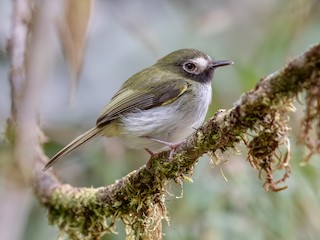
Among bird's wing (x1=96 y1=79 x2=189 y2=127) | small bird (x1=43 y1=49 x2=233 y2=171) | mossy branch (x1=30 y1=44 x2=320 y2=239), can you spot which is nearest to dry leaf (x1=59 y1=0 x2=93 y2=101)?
mossy branch (x1=30 y1=44 x2=320 y2=239)

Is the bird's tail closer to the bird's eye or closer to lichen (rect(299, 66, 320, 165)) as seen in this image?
the bird's eye

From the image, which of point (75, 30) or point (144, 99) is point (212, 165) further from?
point (144, 99)

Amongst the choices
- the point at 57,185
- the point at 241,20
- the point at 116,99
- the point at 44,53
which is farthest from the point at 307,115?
the point at 241,20

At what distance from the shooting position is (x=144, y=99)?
3.40 metres

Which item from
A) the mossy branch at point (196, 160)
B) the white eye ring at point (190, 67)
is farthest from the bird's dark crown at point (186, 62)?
the mossy branch at point (196, 160)

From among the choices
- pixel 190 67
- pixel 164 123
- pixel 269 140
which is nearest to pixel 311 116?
pixel 269 140

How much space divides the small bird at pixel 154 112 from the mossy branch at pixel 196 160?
28 cm

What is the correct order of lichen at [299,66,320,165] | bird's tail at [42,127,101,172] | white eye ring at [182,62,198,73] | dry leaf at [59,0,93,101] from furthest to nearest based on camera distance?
white eye ring at [182,62,198,73]
bird's tail at [42,127,101,172]
dry leaf at [59,0,93,101]
lichen at [299,66,320,165]

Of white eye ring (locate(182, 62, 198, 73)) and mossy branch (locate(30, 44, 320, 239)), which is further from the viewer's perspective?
white eye ring (locate(182, 62, 198, 73))

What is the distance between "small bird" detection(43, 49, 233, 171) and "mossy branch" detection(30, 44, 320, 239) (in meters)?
0.28

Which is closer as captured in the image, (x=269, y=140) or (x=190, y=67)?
(x=269, y=140)

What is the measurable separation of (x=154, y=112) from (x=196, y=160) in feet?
3.44

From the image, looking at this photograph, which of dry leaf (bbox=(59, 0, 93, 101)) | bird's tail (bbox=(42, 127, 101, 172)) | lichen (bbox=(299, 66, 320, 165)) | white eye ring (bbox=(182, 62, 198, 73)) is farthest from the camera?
white eye ring (bbox=(182, 62, 198, 73))

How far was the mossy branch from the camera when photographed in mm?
1689
